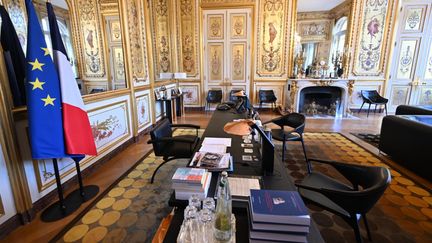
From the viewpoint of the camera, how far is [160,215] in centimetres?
204

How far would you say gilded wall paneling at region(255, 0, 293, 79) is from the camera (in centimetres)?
619

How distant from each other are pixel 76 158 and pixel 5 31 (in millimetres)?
1234

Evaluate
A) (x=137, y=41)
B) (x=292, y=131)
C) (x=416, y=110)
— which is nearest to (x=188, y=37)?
(x=137, y=41)

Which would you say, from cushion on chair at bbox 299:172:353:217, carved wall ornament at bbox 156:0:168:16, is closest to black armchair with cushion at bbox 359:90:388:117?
cushion on chair at bbox 299:172:353:217

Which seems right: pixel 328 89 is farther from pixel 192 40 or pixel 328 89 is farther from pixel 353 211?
pixel 353 211

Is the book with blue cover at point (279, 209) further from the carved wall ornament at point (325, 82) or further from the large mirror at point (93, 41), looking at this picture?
the carved wall ornament at point (325, 82)

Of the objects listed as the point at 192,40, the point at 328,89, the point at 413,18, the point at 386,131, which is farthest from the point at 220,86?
the point at 413,18

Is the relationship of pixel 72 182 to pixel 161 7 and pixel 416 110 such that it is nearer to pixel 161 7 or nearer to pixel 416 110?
pixel 161 7

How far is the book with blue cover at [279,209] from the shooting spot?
874mm

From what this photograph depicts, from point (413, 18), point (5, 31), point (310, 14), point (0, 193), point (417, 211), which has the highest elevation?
point (310, 14)

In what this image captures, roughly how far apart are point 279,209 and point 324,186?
110 cm

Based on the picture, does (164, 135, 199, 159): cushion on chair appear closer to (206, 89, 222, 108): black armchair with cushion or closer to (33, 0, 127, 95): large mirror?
(33, 0, 127, 95): large mirror

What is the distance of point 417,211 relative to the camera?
2127 millimetres

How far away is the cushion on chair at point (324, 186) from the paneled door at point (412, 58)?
254 inches
